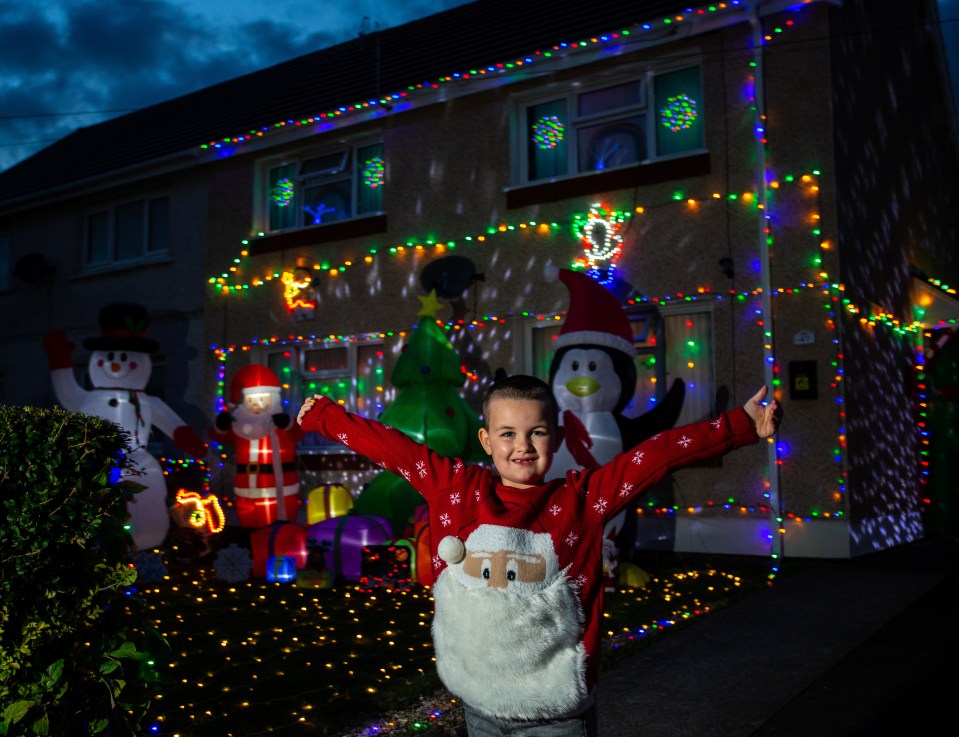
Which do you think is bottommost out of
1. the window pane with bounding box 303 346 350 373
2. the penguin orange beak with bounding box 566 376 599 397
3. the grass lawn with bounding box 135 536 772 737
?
the grass lawn with bounding box 135 536 772 737

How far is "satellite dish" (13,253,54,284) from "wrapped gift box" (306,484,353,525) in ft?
25.7

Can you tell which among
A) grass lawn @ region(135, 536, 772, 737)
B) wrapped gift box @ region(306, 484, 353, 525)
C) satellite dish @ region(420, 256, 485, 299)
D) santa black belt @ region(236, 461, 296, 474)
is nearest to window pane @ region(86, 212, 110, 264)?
santa black belt @ region(236, 461, 296, 474)

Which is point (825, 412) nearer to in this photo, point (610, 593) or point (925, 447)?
point (610, 593)

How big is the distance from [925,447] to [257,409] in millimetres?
8075

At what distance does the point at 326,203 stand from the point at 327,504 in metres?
4.62

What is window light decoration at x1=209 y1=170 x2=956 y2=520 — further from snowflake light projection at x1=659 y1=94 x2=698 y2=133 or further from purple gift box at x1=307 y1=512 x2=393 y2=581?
purple gift box at x1=307 y1=512 x2=393 y2=581

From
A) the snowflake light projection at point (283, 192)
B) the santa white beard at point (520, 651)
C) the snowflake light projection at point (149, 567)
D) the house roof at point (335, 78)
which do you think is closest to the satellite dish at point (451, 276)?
the house roof at point (335, 78)

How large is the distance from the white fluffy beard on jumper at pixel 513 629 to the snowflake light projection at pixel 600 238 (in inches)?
286

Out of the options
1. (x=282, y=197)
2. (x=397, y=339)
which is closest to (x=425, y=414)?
(x=397, y=339)

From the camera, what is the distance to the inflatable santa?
372 inches

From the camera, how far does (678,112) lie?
945 centimetres

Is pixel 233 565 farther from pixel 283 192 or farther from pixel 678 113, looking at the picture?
pixel 678 113

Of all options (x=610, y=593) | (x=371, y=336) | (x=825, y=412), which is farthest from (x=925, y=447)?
(x=371, y=336)

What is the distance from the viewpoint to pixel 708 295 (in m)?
8.91
